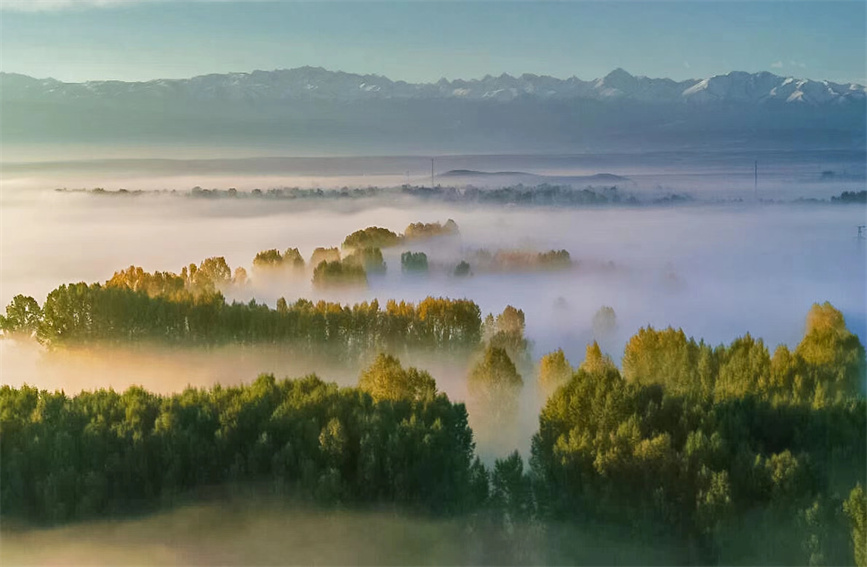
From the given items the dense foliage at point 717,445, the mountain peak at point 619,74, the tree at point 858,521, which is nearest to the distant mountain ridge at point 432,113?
the mountain peak at point 619,74

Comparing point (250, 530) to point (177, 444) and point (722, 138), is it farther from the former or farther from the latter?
point (722, 138)

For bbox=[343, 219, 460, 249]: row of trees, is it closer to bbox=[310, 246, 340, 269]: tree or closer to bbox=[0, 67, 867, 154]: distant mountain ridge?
bbox=[310, 246, 340, 269]: tree

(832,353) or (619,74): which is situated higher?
(619,74)

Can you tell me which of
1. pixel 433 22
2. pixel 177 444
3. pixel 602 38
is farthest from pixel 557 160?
pixel 177 444

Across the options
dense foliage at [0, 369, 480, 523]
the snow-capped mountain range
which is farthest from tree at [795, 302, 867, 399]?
dense foliage at [0, 369, 480, 523]

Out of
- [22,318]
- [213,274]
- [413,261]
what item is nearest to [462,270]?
[413,261]

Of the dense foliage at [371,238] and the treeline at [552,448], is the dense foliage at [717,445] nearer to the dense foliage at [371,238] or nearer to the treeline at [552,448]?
the treeline at [552,448]

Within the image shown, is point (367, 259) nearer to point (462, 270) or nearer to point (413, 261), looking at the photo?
point (413, 261)
